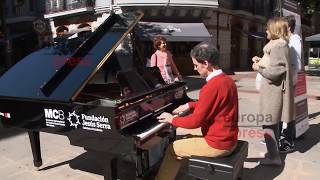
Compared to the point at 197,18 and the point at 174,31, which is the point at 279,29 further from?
the point at 197,18

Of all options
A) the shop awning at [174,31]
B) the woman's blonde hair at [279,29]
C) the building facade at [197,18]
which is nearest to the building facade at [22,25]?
the building facade at [197,18]

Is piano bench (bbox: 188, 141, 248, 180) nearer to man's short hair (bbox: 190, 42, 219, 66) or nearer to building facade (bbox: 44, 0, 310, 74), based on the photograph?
man's short hair (bbox: 190, 42, 219, 66)

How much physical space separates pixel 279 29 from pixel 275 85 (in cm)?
67

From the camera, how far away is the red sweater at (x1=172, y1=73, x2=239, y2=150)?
130 inches

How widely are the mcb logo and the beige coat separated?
240cm

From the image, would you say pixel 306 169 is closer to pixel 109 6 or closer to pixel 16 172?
pixel 16 172

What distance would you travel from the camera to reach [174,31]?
2141 cm

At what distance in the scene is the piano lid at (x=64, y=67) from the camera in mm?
3932

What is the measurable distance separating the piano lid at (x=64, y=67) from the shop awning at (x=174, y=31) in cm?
1564

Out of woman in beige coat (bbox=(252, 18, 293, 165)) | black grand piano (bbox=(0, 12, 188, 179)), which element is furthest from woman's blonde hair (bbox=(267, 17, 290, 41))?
black grand piano (bbox=(0, 12, 188, 179))

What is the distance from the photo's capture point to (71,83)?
12.9ft

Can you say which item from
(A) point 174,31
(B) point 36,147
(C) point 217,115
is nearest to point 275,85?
(C) point 217,115

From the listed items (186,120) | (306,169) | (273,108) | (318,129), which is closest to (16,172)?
(186,120)

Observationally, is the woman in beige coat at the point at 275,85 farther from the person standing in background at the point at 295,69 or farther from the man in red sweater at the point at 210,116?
the man in red sweater at the point at 210,116
